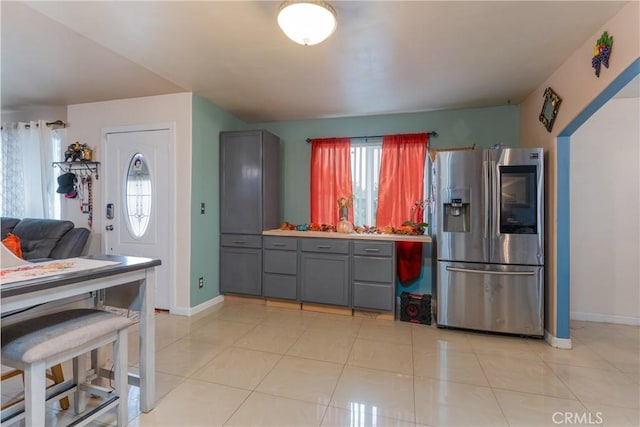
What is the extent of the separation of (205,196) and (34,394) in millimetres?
2536

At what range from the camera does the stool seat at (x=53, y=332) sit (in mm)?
1150

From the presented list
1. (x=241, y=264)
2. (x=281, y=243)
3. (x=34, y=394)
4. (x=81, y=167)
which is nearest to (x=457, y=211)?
(x=281, y=243)

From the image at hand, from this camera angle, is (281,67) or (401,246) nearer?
(281,67)

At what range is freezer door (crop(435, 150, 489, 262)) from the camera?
2803 millimetres

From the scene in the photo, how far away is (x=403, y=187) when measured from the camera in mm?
3701

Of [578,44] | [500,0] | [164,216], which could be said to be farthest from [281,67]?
[578,44]

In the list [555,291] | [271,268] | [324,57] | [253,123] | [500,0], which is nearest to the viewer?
[500,0]

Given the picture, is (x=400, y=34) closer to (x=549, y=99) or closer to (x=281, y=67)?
(x=281, y=67)

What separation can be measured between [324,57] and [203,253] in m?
2.47

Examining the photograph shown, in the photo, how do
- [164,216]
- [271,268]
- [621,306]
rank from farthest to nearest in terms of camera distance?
1. [271,268]
2. [164,216]
3. [621,306]

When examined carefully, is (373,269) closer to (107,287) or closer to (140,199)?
(107,287)

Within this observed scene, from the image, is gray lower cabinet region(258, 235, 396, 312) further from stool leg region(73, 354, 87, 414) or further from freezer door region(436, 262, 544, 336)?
stool leg region(73, 354, 87, 414)

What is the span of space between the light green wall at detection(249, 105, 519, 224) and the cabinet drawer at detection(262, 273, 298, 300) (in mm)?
910

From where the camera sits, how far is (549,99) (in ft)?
8.70
